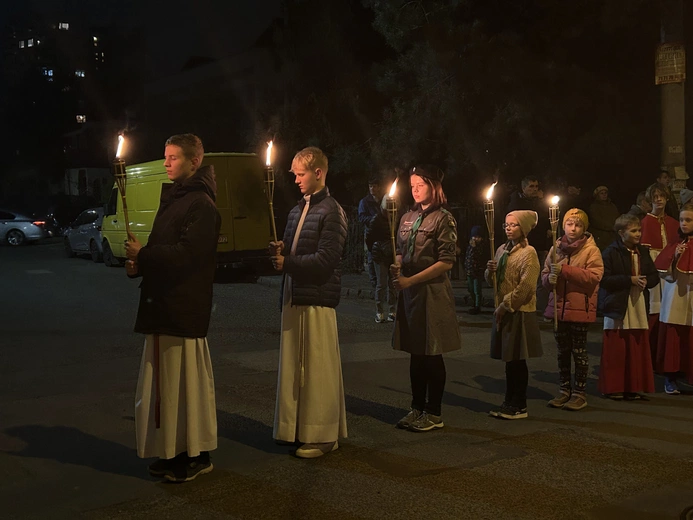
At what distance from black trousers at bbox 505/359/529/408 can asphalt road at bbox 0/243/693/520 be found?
20 centimetres

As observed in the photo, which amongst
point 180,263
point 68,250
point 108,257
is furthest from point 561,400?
point 68,250

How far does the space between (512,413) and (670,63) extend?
6733mm

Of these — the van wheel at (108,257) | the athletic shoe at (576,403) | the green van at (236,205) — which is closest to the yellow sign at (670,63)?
the athletic shoe at (576,403)

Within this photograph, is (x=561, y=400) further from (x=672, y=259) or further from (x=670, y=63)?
(x=670, y=63)

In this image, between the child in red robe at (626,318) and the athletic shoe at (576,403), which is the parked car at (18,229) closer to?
the child in red robe at (626,318)

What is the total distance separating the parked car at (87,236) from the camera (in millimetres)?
24152

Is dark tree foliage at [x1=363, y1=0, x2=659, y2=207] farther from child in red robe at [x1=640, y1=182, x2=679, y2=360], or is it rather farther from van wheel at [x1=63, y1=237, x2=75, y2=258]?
van wheel at [x1=63, y1=237, x2=75, y2=258]

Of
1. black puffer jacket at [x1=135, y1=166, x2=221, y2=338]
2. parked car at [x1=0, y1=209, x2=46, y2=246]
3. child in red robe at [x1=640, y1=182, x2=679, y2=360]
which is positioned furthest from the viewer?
parked car at [x1=0, y1=209, x2=46, y2=246]

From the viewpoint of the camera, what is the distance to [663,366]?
837 cm

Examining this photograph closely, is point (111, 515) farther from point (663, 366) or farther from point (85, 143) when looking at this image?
point (85, 143)

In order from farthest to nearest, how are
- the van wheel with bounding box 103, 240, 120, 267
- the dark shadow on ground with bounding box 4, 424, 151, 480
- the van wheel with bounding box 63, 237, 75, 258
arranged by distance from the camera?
the van wheel with bounding box 63, 237, 75, 258 → the van wheel with bounding box 103, 240, 120, 267 → the dark shadow on ground with bounding box 4, 424, 151, 480

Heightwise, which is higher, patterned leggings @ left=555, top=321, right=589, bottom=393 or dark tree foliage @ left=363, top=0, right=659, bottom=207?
dark tree foliage @ left=363, top=0, right=659, bottom=207

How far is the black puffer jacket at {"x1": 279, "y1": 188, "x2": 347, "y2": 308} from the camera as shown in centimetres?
587

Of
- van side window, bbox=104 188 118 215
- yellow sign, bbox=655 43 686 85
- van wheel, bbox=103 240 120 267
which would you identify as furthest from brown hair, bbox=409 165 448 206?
van wheel, bbox=103 240 120 267
